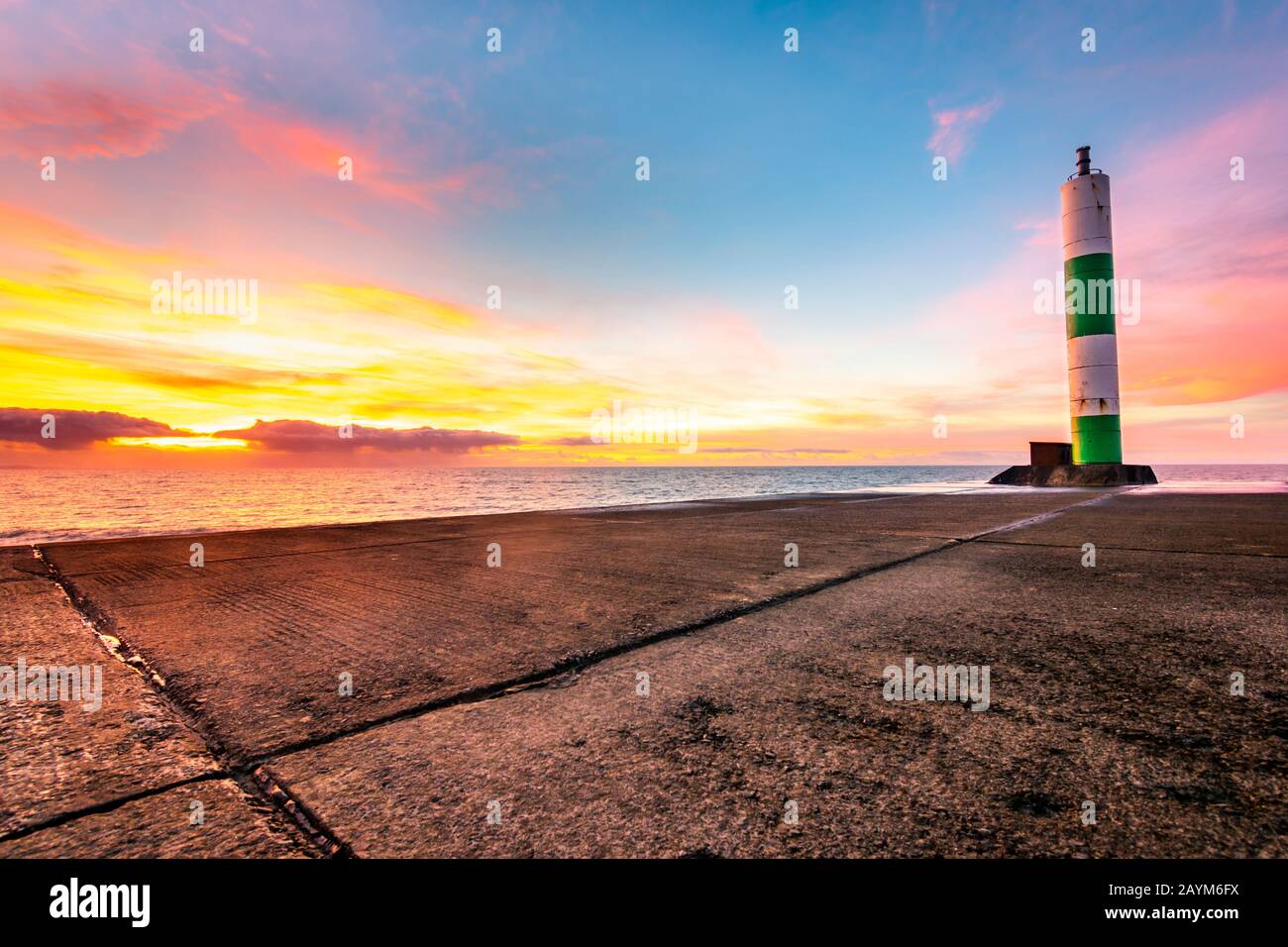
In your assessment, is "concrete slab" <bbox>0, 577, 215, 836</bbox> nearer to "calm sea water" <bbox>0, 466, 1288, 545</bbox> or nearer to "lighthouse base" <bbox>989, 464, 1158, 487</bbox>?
"calm sea water" <bbox>0, 466, 1288, 545</bbox>

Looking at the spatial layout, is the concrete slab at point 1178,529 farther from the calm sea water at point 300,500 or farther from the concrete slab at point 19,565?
the calm sea water at point 300,500

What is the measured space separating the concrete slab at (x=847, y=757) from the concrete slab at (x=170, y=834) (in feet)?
0.51

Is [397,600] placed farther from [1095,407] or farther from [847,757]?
[1095,407]

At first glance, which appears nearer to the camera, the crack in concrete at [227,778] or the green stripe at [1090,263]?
the crack in concrete at [227,778]

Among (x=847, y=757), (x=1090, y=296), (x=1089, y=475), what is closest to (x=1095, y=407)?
(x=1089, y=475)

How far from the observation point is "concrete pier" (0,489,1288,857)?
5.41 feet

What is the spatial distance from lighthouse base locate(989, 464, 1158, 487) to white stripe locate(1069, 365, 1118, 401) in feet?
9.04

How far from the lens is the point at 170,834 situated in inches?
65.8

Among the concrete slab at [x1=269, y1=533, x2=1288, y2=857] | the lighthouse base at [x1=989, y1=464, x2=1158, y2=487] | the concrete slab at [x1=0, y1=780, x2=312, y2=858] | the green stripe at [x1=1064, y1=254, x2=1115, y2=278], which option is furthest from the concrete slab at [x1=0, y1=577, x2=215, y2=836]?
the green stripe at [x1=1064, y1=254, x2=1115, y2=278]

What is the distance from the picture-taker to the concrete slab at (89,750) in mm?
1869

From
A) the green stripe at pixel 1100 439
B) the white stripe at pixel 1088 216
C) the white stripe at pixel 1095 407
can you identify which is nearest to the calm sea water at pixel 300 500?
the green stripe at pixel 1100 439

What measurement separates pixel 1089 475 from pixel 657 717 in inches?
1070

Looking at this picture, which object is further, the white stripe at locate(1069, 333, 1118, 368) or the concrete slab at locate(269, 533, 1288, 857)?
the white stripe at locate(1069, 333, 1118, 368)
